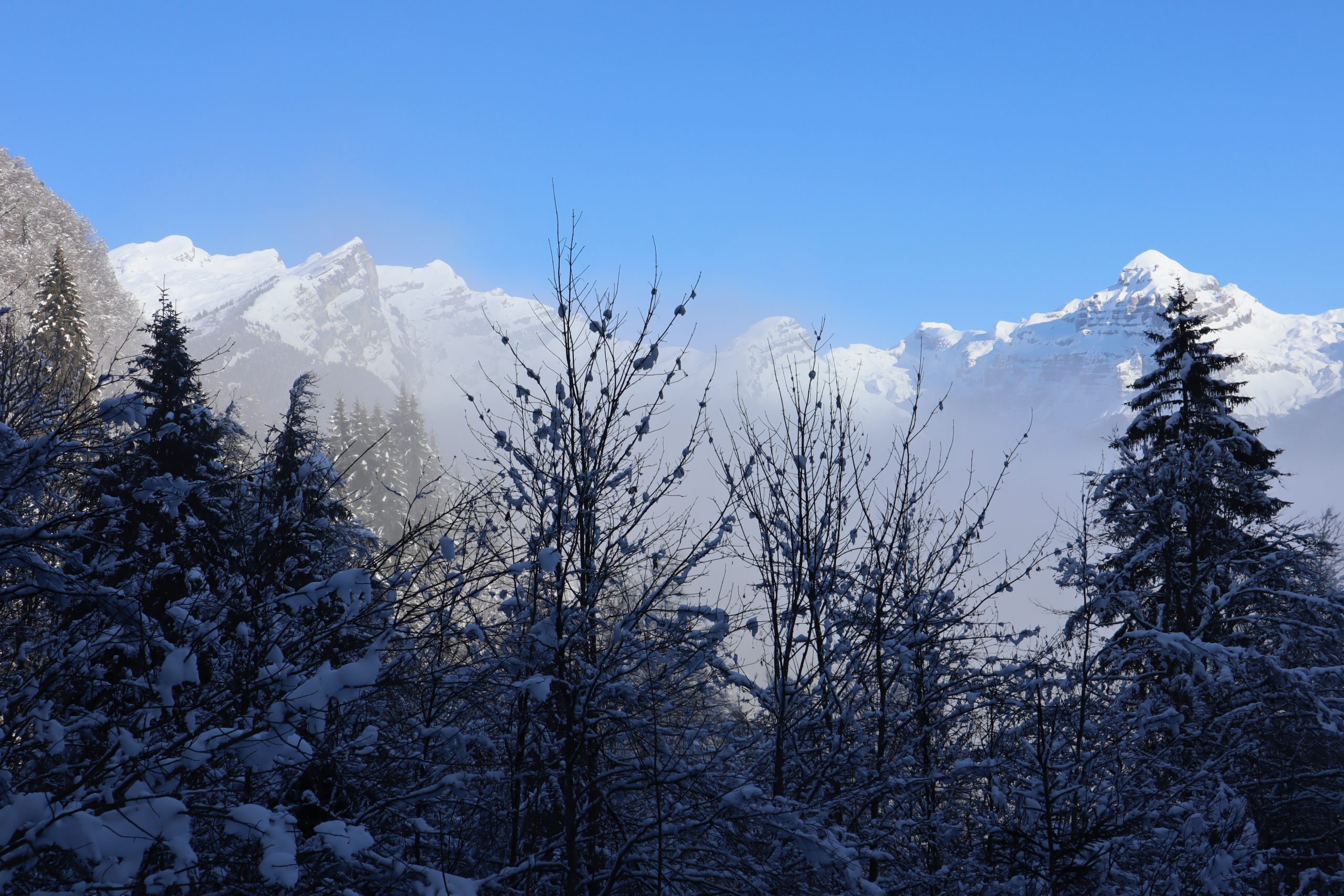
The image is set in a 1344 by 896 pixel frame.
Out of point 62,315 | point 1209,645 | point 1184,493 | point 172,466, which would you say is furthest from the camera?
point 62,315

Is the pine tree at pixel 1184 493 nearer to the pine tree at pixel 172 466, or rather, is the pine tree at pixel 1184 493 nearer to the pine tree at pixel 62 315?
the pine tree at pixel 172 466

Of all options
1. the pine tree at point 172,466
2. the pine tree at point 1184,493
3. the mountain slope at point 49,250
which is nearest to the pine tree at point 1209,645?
the pine tree at point 1184,493

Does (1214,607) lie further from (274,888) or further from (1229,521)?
(274,888)

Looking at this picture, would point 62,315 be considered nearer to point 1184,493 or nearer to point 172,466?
point 172,466

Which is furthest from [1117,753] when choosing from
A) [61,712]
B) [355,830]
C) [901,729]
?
[61,712]

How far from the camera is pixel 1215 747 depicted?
33.6 feet

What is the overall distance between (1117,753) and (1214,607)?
532 cm

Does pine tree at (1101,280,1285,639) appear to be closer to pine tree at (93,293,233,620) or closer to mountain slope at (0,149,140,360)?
pine tree at (93,293,233,620)

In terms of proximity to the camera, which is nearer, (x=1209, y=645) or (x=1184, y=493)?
(x=1209, y=645)

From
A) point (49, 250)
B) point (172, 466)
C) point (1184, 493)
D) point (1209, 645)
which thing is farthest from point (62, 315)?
point (1209, 645)

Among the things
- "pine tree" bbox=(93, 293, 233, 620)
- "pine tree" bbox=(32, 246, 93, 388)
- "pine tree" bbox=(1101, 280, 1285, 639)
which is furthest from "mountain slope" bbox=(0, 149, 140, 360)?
"pine tree" bbox=(1101, 280, 1285, 639)

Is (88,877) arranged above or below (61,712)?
below

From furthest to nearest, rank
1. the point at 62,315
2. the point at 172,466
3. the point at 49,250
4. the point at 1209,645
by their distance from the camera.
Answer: the point at 49,250
the point at 62,315
the point at 172,466
the point at 1209,645

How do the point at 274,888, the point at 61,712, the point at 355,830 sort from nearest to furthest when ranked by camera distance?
the point at 355,830
the point at 274,888
the point at 61,712
